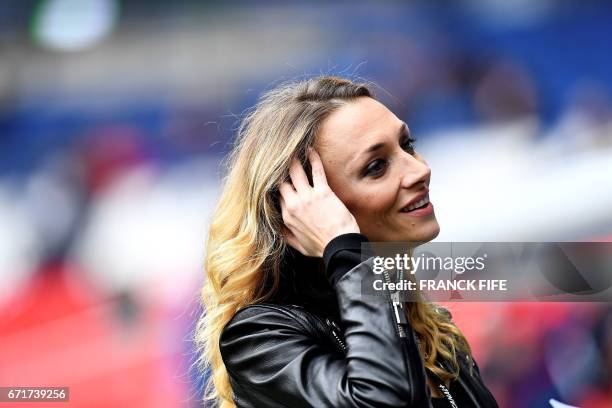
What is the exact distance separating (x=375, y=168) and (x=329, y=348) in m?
0.34

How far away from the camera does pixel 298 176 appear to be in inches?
56.5

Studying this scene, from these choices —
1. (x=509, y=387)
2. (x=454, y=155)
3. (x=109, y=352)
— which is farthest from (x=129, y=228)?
(x=509, y=387)

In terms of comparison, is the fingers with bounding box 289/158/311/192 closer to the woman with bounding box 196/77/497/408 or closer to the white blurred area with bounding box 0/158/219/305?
the woman with bounding box 196/77/497/408

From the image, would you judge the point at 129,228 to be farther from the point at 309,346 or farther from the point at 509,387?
the point at 309,346

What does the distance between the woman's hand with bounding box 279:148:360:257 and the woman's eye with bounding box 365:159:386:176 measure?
3.4 inches

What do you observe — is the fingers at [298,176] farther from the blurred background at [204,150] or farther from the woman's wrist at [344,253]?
the blurred background at [204,150]

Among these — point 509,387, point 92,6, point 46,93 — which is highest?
point 92,6

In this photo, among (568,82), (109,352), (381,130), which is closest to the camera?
(381,130)

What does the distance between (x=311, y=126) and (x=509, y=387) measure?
1596 millimetres

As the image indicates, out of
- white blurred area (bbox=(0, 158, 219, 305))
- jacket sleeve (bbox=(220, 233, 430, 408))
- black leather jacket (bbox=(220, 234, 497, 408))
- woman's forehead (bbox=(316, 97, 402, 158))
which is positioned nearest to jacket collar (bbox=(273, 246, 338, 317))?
black leather jacket (bbox=(220, 234, 497, 408))

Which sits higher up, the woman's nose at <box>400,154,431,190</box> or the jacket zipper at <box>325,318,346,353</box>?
the woman's nose at <box>400,154,431,190</box>

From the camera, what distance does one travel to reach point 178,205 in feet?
9.95

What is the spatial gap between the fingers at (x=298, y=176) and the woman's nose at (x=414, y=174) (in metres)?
0.18

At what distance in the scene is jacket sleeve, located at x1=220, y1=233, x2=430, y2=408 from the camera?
1.17 metres
